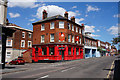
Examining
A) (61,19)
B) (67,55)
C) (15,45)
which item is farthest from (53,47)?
(15,45)

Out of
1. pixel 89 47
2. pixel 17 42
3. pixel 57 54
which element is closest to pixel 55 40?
pixel 57 54

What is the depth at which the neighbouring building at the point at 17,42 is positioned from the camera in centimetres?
3634

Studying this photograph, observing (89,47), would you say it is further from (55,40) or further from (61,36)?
(55,40)

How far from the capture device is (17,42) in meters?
38.1

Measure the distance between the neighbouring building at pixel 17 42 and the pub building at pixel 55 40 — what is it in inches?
248

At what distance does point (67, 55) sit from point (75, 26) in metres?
9.81

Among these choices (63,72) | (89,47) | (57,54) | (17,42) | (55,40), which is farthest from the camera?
(89,47)

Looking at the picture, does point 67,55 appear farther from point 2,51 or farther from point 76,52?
point 2,51

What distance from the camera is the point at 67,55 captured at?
31.0m

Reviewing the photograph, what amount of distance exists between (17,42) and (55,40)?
567 inches

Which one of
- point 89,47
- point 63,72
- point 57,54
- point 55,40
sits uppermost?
point 55,40

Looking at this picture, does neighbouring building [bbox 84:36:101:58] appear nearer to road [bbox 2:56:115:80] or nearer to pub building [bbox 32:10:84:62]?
pub building [bbox 32:10:84:62]

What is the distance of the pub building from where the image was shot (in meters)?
30.3

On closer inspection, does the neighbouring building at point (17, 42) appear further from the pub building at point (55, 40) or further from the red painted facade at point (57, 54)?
the red painted facade at point (57, 54)
